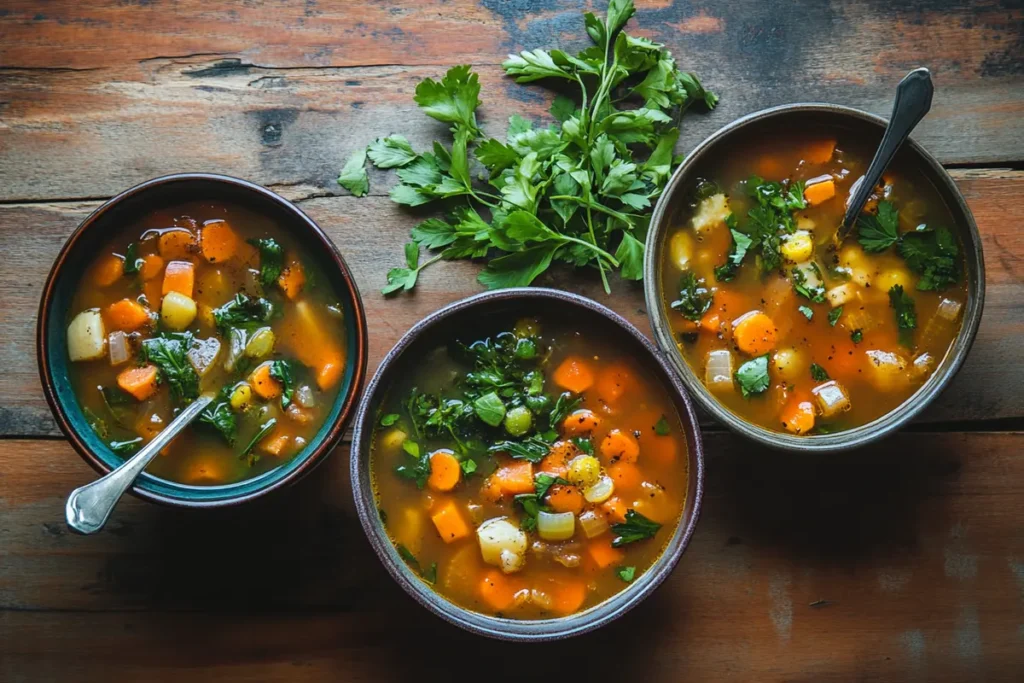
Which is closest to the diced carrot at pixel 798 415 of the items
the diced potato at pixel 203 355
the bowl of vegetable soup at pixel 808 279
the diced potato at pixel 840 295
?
the bowl of vegetable soup at pixel 808 279

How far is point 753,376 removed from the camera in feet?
8.75

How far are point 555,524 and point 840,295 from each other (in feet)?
3.86

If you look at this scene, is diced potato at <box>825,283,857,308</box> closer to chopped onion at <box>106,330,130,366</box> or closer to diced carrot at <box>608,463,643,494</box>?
diced carrot at <box>608,463,643,494</box>

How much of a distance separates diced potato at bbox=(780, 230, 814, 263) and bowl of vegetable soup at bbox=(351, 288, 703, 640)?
0.60m

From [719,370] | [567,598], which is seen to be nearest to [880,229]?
[719,370]

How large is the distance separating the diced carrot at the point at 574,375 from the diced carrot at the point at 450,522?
0.51 m

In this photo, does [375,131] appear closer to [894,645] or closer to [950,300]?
[950,300]

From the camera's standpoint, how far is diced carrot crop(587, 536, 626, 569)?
8.49ft

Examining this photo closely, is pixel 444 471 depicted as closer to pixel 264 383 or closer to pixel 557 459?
pixel 557 459

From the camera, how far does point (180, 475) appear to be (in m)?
2.60

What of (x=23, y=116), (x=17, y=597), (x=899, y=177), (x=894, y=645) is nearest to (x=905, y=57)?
(x=899, y=177)

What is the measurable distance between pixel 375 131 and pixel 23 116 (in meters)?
1.25

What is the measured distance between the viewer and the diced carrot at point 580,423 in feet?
8.61

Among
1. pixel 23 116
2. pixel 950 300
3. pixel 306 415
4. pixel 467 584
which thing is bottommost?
pixel 467 584
